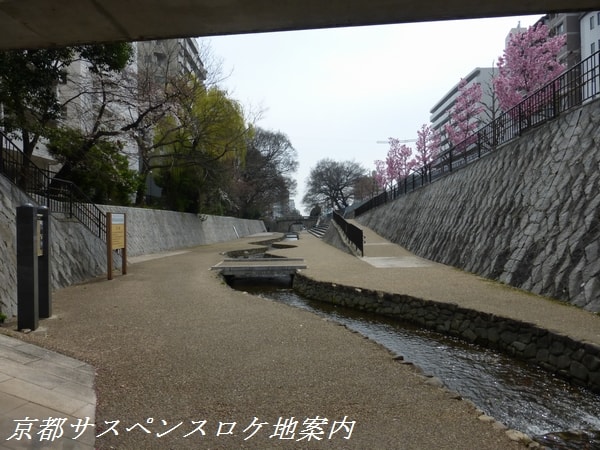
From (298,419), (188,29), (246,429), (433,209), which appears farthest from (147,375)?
(433,209)

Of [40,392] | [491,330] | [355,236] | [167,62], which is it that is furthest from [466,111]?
[40,392]

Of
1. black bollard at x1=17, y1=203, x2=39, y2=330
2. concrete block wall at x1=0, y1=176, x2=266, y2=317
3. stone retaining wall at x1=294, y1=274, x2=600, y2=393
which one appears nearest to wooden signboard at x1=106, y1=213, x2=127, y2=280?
concrete block wall at x1=0, y1=176, x2=266, y2=317

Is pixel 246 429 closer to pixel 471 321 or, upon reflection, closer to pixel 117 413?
pixel 117 413

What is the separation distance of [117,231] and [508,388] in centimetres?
905

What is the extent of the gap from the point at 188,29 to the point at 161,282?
740cm

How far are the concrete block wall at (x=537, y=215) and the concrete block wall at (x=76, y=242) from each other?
867cm

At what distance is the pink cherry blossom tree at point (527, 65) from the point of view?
57.2 feet

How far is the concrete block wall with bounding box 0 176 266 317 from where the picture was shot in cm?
582

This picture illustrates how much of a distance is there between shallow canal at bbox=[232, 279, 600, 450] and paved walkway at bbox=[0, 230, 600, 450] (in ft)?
2.15

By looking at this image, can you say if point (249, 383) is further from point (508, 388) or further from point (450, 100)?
point (450, 100)

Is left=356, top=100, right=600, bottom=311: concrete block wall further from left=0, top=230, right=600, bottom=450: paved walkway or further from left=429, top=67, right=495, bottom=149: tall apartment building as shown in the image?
left=429, top=67, right=495, bottom=149: tall apartment building

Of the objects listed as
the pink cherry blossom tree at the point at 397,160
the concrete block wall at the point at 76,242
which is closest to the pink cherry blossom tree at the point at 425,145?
the pink cherry blossom tree at the point at 397,160

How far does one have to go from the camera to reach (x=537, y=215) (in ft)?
24.6

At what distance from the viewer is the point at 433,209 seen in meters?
14.5
